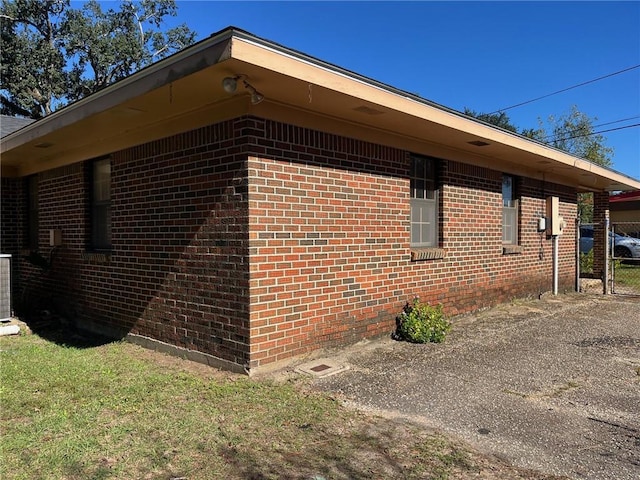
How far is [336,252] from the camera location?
5512 millimetres

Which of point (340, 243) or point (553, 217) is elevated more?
point (553, 217)

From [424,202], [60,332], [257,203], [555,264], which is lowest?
[60,332]

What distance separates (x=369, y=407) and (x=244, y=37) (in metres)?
Answer: 3.10

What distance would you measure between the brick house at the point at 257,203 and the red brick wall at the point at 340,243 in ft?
0.07

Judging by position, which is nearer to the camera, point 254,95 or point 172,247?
point 254,95

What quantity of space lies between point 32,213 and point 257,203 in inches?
261

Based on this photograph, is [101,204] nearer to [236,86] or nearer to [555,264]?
[236,86]

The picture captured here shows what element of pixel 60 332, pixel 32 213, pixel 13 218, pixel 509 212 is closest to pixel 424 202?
pixel 509 212

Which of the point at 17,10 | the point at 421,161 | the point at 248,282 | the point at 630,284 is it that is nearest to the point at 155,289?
the point at 248,282

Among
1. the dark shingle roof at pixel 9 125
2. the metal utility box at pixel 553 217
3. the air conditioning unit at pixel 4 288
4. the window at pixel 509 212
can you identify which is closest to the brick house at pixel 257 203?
the window at pixel 509 212

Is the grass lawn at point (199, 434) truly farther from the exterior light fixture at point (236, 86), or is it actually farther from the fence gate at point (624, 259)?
the fence gate at point (624, 259)

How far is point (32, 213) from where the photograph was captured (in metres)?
9.06

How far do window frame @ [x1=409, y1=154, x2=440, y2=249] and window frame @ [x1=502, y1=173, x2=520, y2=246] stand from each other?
2.46 meters

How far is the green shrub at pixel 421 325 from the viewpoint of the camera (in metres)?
6.04
